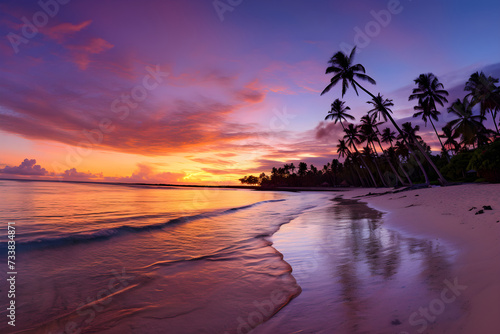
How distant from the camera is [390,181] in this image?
2702 inches

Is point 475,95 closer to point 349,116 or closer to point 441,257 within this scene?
point 349,116

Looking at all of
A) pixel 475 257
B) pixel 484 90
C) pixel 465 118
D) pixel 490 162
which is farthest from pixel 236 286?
pixel 465 118

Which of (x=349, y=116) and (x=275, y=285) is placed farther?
(x=349, y=116)

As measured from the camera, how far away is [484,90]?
3462 cm

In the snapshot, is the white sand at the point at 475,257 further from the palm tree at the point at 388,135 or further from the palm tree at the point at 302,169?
the palm tree at the point at 302,169

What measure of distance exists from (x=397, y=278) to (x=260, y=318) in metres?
2.32

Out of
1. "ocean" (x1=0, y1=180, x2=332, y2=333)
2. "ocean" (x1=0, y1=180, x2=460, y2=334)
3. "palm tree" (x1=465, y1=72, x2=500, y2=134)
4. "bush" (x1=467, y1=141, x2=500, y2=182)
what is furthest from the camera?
"palm tree" (x1=465, y1=72, x2=500, y2=134)

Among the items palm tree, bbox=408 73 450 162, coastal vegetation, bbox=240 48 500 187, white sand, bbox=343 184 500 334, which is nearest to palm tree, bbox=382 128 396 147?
coastal vegetation, bbox=240 48 500 187

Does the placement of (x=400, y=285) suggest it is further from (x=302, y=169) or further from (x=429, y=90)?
(x=302, y=169)

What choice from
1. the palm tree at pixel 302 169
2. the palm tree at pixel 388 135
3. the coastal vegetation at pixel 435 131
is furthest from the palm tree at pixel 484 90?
the palm tree at pixel 302 169

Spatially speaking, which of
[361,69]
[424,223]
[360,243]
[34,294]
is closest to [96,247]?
[34,294]

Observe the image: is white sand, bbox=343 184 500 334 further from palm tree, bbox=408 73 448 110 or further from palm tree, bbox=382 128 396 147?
palm tree, bbox=382 128 396 147

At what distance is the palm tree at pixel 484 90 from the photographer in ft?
112

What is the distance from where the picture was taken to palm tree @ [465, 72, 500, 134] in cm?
3422
